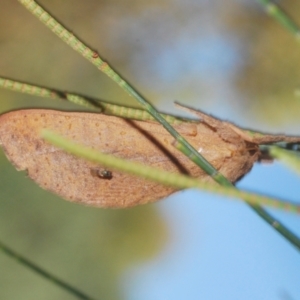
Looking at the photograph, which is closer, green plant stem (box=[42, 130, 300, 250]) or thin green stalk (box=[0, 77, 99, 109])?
green plant stem (box=[42, 130, 300, 250])

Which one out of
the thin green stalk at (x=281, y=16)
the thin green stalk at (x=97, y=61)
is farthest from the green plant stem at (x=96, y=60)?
the thin green stalk at (x=281, y=16)

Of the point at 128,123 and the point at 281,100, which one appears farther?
the point at 281,100

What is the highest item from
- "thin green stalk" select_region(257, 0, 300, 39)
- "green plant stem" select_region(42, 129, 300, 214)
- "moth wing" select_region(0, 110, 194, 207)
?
"thin green stalk" select_region(257, 0, 300, 39)

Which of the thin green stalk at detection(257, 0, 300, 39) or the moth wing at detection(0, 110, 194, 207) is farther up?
the thin green stalk at detection(257, 0, 300, 39)

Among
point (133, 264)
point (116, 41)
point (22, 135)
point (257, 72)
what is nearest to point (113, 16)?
point (116, 41)

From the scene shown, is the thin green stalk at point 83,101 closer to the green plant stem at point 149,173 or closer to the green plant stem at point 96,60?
the green plant stem at point 96,60

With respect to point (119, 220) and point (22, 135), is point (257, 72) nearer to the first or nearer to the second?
point (119, 220)

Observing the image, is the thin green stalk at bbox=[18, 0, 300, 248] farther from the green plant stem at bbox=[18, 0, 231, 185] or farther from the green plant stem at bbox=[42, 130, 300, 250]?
the green plant stem at bbox=[42, 130, 300, 250]

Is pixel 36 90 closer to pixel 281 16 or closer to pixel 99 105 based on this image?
pixel 99 105

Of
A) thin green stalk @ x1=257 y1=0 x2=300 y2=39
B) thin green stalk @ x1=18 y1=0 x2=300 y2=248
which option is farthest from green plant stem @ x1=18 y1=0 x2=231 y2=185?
thin green stalk @ x1=257 y1=0 x2=300 y2=39
